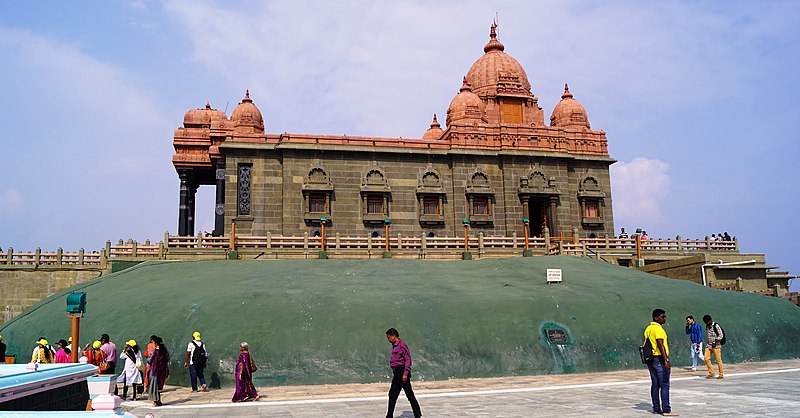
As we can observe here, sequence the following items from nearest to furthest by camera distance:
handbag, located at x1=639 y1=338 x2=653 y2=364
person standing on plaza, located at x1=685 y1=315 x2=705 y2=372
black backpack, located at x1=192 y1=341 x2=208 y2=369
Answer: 1. handbag, located at x1=639 y1=338 x2=653 y2=364
2. black backpack, located at x1=192 y1=341 x2=208 y2=369
3. person standing on plaza, located at x1=685 y1=315 x2=705 y2=372

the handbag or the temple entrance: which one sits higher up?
the temple entrance

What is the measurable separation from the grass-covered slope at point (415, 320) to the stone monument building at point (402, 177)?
1317 cm

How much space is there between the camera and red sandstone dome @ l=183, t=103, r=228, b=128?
136 ft

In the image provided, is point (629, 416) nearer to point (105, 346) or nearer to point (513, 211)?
point (105, 346)

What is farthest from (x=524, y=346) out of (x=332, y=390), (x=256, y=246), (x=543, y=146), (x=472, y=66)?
(x=472, y=66)

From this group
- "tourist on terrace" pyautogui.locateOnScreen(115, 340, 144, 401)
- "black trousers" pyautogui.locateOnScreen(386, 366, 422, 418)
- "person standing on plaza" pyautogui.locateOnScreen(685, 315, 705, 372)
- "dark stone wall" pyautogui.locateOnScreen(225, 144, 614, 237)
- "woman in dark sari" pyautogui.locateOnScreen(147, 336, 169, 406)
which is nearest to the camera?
"black trousers" pyautogui.locateOnScreen(386, 366, 422, 418)

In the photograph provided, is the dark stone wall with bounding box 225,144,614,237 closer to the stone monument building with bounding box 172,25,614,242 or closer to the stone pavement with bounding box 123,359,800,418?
the stone monument building with bounding box 172,25,614,242

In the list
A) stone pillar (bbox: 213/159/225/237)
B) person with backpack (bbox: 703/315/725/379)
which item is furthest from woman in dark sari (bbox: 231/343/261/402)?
stone pillar (bbox: 213/159/225/237)

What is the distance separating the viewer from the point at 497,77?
45.7m

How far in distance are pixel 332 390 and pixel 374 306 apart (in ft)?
13.2

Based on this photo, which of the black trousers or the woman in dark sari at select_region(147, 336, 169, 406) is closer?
the black trousers

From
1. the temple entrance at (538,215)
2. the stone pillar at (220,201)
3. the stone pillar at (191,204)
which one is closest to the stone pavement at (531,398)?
the stone pillar at (220,201)

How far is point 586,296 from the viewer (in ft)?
65.8

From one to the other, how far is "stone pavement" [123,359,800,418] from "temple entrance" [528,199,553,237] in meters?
23.0
